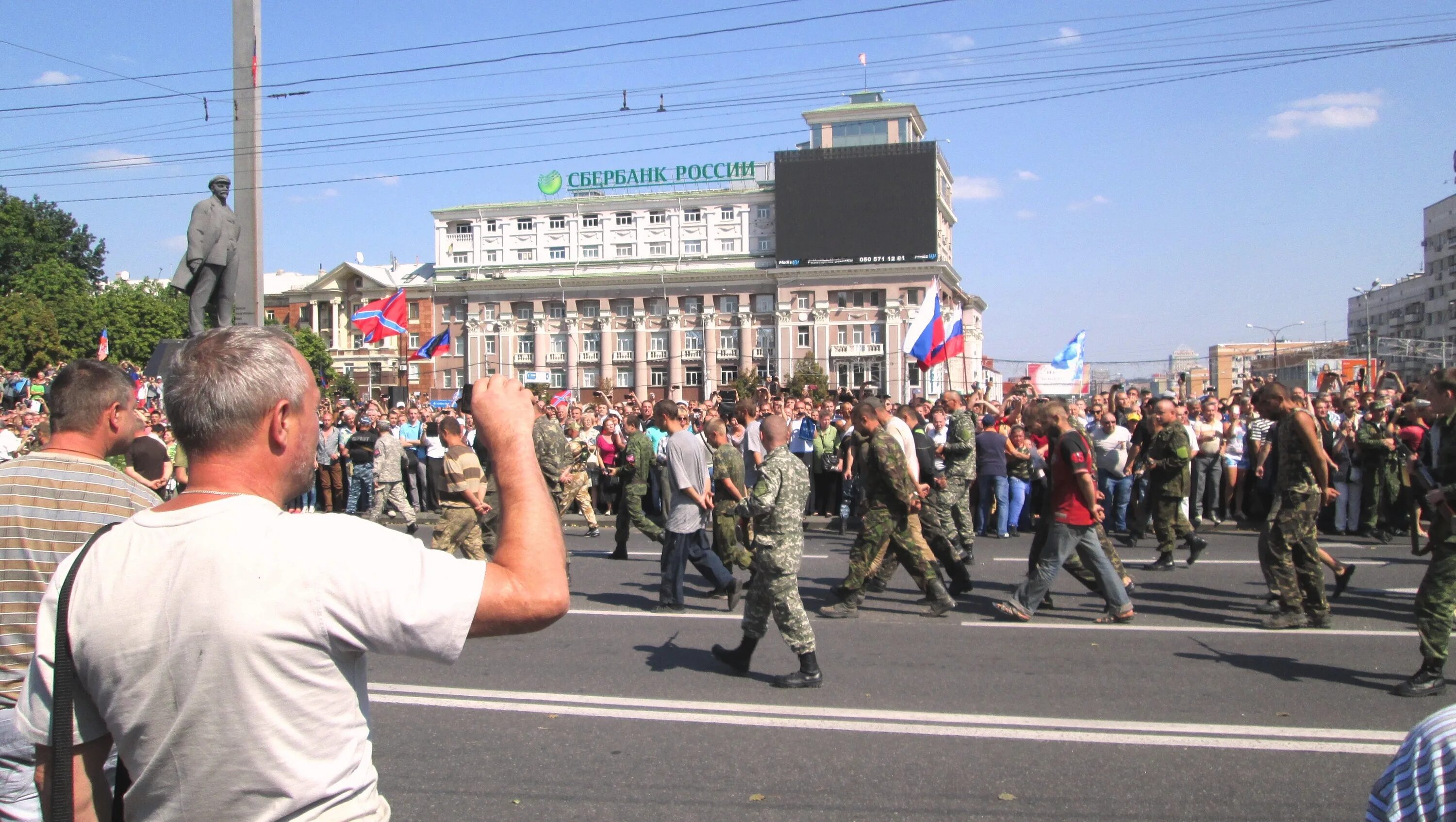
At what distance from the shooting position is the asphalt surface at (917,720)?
4910mm

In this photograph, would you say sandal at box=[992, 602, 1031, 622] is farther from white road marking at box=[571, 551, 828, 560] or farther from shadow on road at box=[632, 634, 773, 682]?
white road marking at box=[571, 551, 828, 560]

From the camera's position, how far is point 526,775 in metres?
5.25

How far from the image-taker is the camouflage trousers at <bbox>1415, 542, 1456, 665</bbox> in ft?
20.9

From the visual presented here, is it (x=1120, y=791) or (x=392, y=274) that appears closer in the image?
(x=1120, y=791)

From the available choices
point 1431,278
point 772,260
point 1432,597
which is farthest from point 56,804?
point 1431,278

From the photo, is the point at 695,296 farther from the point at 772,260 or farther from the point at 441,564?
the point at 441,564

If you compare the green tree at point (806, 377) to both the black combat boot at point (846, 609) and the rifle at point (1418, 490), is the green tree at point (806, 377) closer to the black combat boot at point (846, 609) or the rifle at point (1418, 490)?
the rifle at point (1418, 490)

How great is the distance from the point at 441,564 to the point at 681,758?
3878 millimetres

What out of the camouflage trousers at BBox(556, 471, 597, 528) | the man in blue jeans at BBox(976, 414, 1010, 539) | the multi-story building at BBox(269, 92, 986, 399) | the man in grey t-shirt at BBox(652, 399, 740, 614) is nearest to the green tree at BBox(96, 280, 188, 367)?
the multi-story building at BBox(269, 92, 986, 399)

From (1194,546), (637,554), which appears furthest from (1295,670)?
(637,554)

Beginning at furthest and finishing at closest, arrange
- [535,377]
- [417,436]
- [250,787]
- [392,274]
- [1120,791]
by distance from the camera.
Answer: [392,274] < [535,377] < [417,436] < [1120,791] < [250,787]

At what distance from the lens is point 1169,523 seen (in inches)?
442

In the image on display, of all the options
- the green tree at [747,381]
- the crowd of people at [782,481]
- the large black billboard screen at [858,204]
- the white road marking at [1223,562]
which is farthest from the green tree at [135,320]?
the white road marking at [1223,562]

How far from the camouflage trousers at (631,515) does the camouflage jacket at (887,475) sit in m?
3.40
